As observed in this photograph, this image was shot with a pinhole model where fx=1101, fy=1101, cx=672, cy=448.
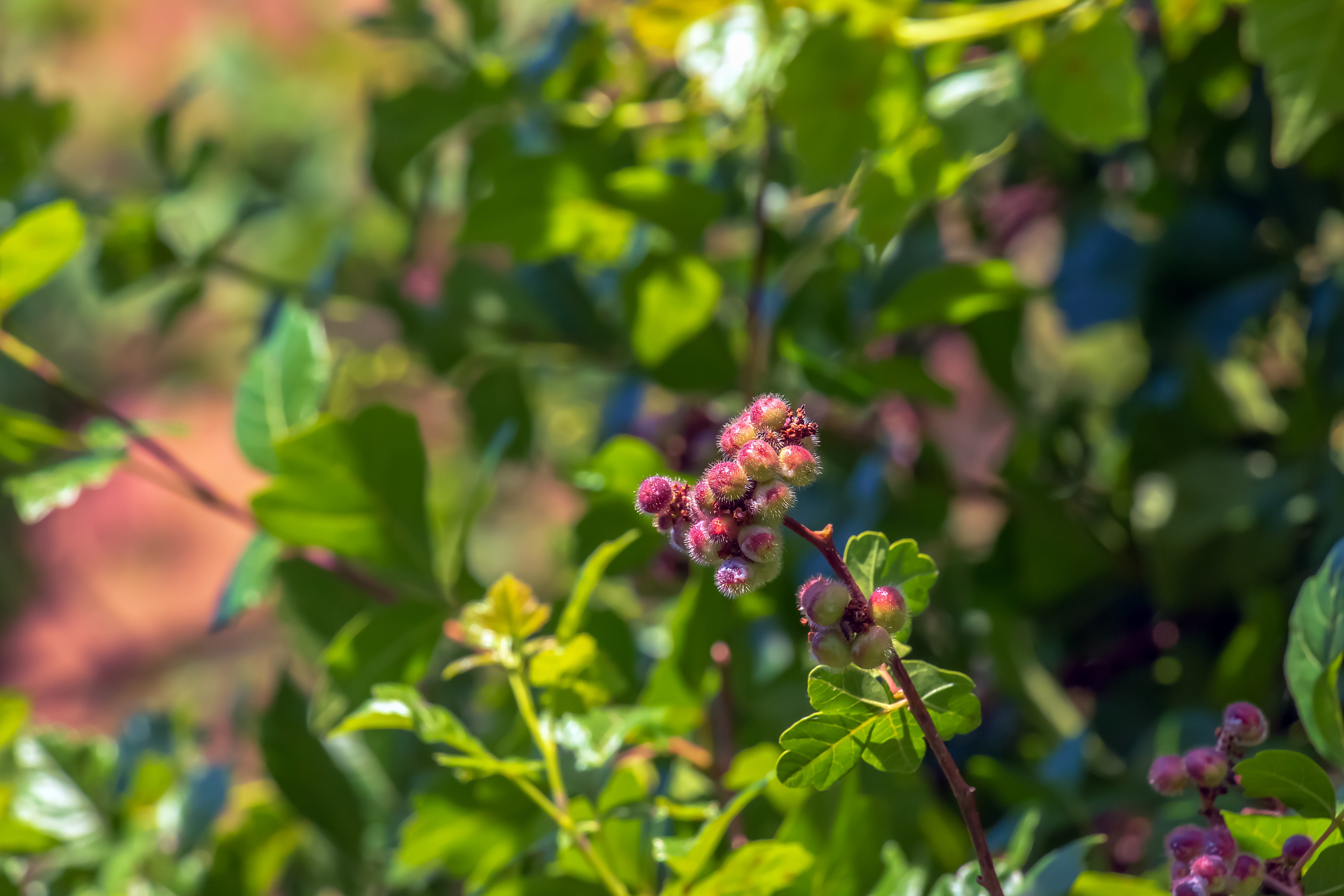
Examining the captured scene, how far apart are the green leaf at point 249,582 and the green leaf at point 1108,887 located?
0.32m

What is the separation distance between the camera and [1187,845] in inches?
10.1

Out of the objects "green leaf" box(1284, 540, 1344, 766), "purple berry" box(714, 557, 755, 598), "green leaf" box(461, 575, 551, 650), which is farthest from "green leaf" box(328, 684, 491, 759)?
"green leaf" box(1284, 540, 1344, 766)

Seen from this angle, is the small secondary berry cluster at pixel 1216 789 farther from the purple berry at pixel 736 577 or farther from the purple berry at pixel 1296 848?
the purple berry at pixel 736 577

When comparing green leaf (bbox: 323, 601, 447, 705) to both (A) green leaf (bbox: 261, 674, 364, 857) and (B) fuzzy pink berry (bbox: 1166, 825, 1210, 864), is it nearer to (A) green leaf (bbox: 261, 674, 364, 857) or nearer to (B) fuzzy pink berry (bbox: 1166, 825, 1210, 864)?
(A) green leaf (bbox: 261, 674, 364, 857)

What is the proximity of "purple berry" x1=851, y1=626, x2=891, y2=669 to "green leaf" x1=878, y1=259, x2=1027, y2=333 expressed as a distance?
0.29 m

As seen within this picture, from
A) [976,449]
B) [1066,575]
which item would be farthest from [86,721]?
[1066,575]

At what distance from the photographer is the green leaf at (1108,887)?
32 cm

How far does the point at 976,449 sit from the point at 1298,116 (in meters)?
1.66

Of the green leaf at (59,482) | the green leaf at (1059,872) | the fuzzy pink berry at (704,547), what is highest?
the fuzzy pink berry at (704,547)

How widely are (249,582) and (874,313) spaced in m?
0.34

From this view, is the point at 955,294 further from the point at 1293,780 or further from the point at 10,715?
the point at 10,715

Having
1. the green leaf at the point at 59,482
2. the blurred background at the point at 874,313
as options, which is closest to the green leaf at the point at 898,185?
the blurred background at the point at 874,313

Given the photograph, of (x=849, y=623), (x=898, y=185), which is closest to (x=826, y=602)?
(x=849, y=623)

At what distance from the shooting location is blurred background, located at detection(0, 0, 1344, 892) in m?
0.46
